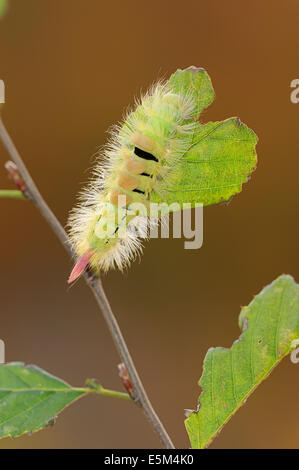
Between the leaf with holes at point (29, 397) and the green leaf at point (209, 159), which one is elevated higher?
the green leaf at point (209, 159)

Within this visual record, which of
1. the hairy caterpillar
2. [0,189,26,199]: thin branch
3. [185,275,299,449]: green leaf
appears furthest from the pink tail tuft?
[185,275,299,449]: green leaf

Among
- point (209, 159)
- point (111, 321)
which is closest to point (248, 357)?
point (111, 321)

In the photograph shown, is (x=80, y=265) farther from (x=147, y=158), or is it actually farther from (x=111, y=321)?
(x=147, y=158)

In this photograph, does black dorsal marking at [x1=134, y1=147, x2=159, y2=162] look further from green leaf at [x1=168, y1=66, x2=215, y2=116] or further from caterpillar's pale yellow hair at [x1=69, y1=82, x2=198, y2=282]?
green leaf at [x1=168, y1=66, x2=215, y2=116]

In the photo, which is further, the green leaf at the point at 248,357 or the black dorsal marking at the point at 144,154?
the black dorsal marking at the point at 144,154

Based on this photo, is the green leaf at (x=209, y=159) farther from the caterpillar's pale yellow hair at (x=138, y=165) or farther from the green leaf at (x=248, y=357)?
the green leaf at (x=248, y=357)

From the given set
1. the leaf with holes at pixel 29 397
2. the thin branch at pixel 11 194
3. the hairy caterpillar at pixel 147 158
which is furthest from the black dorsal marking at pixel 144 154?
the leaf with holes at pixel 29 397
